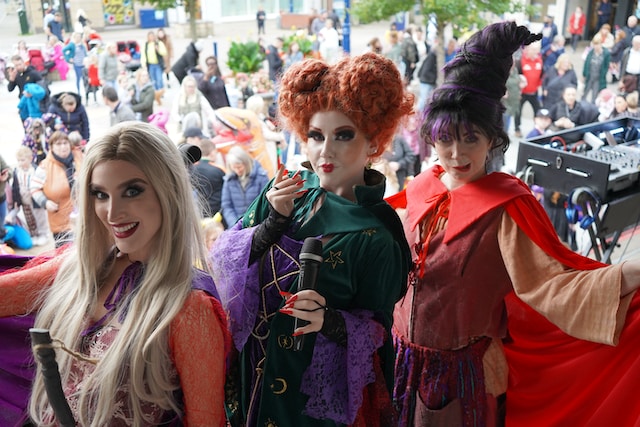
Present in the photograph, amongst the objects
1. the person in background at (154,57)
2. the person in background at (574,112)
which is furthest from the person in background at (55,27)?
the person in background at (574,112)

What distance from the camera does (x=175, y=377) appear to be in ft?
5.41

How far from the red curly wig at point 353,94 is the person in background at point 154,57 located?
1080cm

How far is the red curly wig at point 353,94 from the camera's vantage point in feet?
6.21

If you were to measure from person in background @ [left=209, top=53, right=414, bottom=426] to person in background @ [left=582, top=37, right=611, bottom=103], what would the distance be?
10859mm

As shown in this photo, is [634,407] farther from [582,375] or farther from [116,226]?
[116,226]

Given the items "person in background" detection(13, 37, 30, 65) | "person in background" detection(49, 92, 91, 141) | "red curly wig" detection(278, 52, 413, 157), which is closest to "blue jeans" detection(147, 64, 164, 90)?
"person in background" detection(13, 37, 30, 65)

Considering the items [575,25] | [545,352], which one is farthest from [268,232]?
[575,25]

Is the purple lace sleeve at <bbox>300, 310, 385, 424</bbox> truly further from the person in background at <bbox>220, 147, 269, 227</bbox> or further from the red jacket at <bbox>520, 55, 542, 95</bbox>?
the red jacket at <bbox>520, 55, 542, 95</bbox>

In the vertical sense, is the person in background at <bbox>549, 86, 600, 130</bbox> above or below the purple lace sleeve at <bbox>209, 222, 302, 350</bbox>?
below

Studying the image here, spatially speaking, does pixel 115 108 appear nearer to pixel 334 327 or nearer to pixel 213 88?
pixel 213 88

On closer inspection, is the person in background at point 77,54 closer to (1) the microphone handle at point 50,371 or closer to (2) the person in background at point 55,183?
(2) the person in background at point 55,183

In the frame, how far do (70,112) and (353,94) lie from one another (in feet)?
21.5

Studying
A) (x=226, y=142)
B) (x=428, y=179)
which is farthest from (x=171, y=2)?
(x=428, y=179)

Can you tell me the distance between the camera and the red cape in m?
2.21
